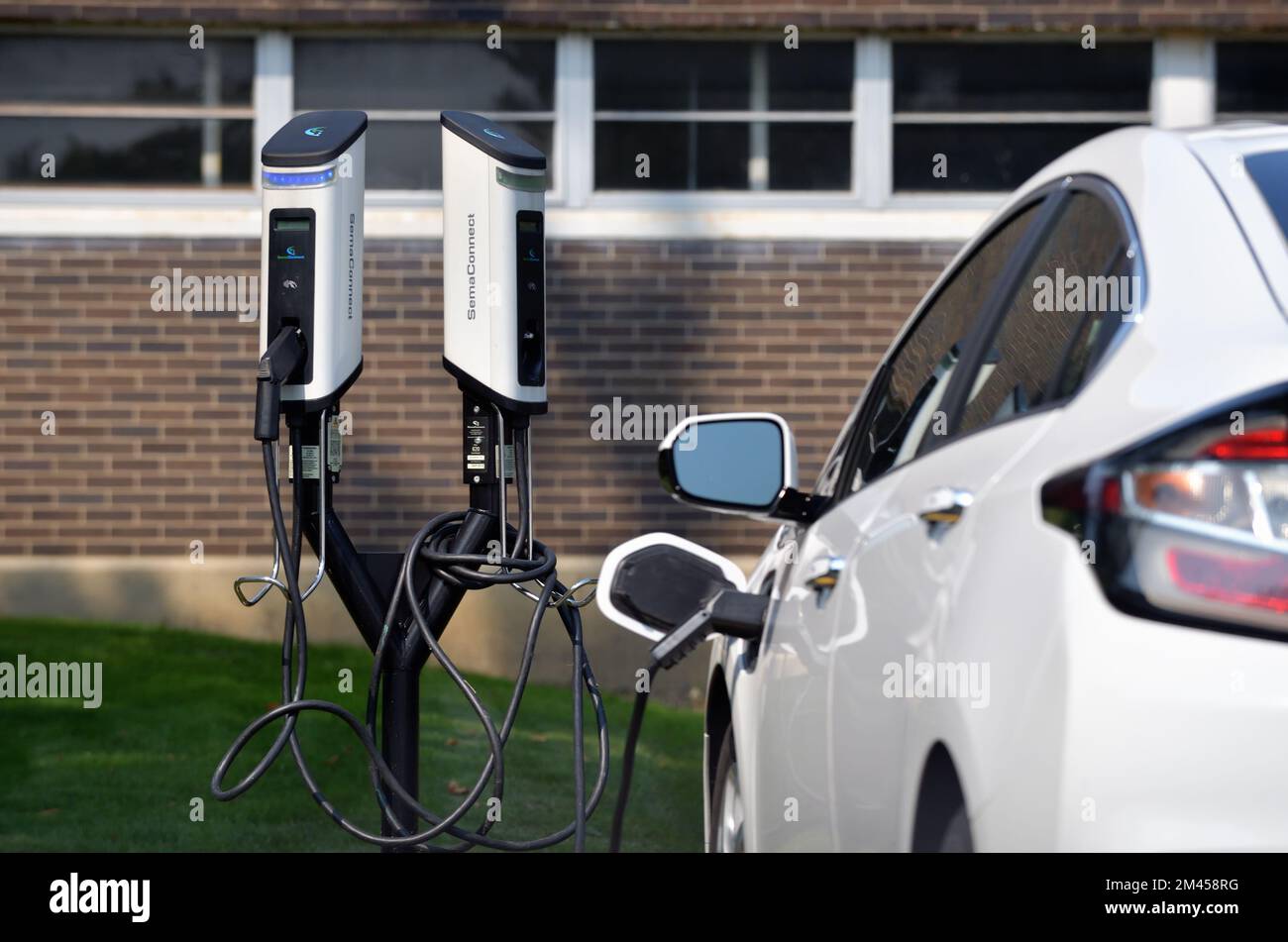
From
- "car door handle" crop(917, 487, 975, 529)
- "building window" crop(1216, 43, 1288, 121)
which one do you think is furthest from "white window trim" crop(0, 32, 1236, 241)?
"car door handle" crop(917, 487, 975, 529)

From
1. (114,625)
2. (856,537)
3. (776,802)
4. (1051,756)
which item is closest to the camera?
(1051,756)

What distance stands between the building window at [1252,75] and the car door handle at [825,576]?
689 cm

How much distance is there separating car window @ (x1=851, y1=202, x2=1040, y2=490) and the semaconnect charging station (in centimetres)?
76

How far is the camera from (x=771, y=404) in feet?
28.2

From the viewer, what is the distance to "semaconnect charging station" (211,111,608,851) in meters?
3.33

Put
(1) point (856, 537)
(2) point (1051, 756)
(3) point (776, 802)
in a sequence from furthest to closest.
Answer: (3) point (776, 802) < (1) point (856, 537) < (2) point (1051, 756)

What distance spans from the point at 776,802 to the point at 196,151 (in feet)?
21.9

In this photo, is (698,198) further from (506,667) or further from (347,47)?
(506,667)

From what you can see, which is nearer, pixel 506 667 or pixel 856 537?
pixel 856 537

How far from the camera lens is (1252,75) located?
28.5ft

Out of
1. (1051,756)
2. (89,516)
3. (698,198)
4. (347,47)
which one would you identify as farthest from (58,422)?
(1051,756)

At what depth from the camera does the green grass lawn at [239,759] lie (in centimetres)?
584

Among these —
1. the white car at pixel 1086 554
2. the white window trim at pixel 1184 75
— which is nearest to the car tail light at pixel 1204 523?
the white car at pixel 1086 554

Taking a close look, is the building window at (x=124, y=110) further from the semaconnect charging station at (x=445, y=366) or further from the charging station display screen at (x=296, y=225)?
the charging station display screen at (x=296, y=225)
